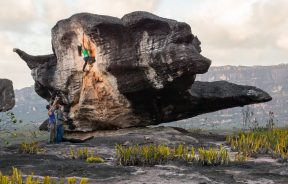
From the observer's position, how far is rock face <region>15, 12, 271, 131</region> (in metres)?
24.5

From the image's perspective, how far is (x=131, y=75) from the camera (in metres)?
25.9

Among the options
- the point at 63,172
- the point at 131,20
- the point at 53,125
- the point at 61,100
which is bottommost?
the point at 63,172

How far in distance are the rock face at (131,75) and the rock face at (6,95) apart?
8.37 metres

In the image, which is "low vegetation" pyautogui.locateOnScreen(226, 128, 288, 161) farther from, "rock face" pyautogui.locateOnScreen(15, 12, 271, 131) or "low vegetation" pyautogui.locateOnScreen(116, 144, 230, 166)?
"rock face" pyautogui.locateOnScreen(15, 12, 271, 131)

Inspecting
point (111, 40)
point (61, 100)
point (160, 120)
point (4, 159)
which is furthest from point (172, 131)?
point (4, 159)

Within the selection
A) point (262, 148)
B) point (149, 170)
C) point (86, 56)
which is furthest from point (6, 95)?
point (262, 148)

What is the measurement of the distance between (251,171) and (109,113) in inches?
599

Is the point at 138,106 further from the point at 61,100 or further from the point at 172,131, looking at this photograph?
the point at 61,100

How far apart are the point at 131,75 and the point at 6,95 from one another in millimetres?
9331

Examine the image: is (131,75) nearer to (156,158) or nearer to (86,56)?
(86,56)

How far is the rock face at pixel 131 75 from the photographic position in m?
24.5

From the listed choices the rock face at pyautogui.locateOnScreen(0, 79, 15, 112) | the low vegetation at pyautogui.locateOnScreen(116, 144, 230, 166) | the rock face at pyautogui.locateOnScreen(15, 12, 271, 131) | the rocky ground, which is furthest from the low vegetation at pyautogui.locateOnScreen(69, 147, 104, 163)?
the rock face at pyautogui.locateOnScreen(15, 12, 271, 131)

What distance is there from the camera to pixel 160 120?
1108 inches

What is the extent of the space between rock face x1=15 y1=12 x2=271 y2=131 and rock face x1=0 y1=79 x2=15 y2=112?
330 inches
